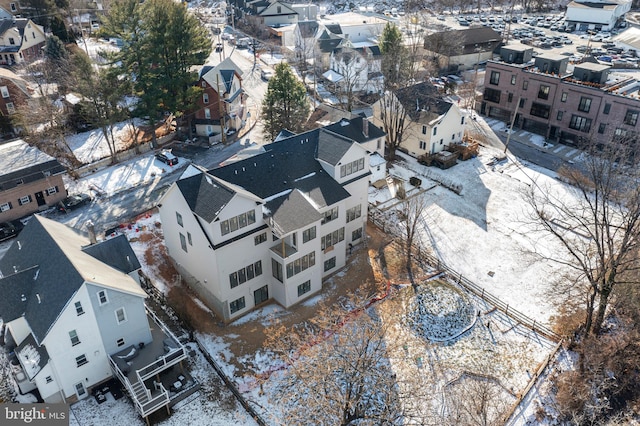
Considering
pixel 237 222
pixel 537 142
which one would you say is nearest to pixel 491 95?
pixel 537 142

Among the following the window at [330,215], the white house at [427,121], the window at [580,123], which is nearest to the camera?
the window at [330,215]

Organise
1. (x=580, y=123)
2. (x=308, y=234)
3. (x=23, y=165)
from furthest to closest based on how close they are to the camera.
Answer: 1. (x=580, y=123)
2. (x=23, y=165)
3. (x=308, y=234)

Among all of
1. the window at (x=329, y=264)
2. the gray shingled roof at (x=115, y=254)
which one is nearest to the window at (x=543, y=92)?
the window at (x=329, y=264)

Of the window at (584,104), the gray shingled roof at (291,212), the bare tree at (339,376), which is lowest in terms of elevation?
the bare tree at (339,376)

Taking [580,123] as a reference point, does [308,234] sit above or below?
above

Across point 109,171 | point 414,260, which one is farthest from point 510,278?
point 109,171

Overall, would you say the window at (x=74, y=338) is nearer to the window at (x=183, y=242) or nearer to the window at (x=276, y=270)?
the window at (x=183, y=242)

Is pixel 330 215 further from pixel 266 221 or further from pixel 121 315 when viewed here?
pixel 121 315

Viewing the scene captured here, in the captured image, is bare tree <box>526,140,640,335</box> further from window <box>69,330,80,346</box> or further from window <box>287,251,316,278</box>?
window <box>69,330,80,346</box>
